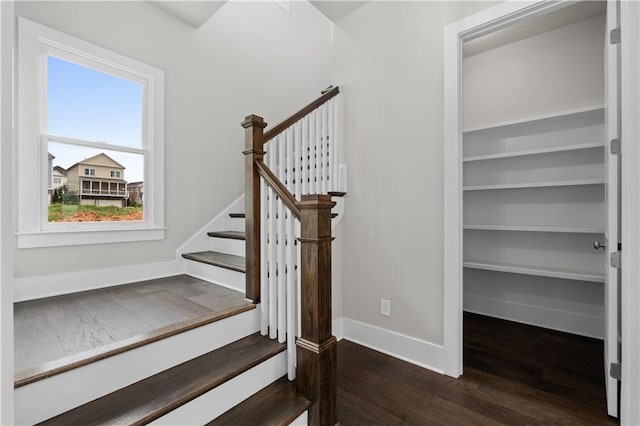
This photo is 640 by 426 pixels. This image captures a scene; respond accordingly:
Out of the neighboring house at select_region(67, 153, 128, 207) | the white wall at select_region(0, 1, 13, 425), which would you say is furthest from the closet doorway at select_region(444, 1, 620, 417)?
the neighboring house at select_region(67, 153, 128, 207)

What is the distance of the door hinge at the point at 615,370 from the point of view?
60.5 inches

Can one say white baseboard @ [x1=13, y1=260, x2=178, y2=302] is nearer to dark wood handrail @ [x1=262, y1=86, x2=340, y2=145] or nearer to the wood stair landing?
the wood stair landing

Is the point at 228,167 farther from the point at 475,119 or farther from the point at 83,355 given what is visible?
the point at 475,119

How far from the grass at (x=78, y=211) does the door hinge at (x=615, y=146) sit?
3.36 meters

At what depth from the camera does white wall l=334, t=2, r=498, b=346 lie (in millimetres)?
2150

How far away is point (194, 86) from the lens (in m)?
2.93

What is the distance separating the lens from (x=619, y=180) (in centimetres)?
157

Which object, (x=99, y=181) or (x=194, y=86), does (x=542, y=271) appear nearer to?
(x=194, y=86)

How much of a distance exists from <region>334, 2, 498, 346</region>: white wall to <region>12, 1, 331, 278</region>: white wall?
1.26m

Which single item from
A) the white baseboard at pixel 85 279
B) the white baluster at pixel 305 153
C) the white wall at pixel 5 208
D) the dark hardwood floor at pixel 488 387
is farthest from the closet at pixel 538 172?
the white wall at pixel 5 208

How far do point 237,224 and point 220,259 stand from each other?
661mm

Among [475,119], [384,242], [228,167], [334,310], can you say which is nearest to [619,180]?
[384,242]

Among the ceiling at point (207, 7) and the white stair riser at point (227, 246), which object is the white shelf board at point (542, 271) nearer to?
the white stair riser at point (227, 246)

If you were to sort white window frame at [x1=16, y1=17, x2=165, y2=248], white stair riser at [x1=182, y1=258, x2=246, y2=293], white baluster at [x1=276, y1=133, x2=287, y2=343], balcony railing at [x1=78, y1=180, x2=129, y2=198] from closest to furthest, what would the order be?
white baluster at [x1=276, y1=133, x2=287, y2=343], white window frame at [x1=16, y1=17, x2=165, y2=248], white stair riser at [x1=182, y1=258, x2=246, y2=293], balcony railing at [x1=78, y1=180, x2=129, y2=198]
